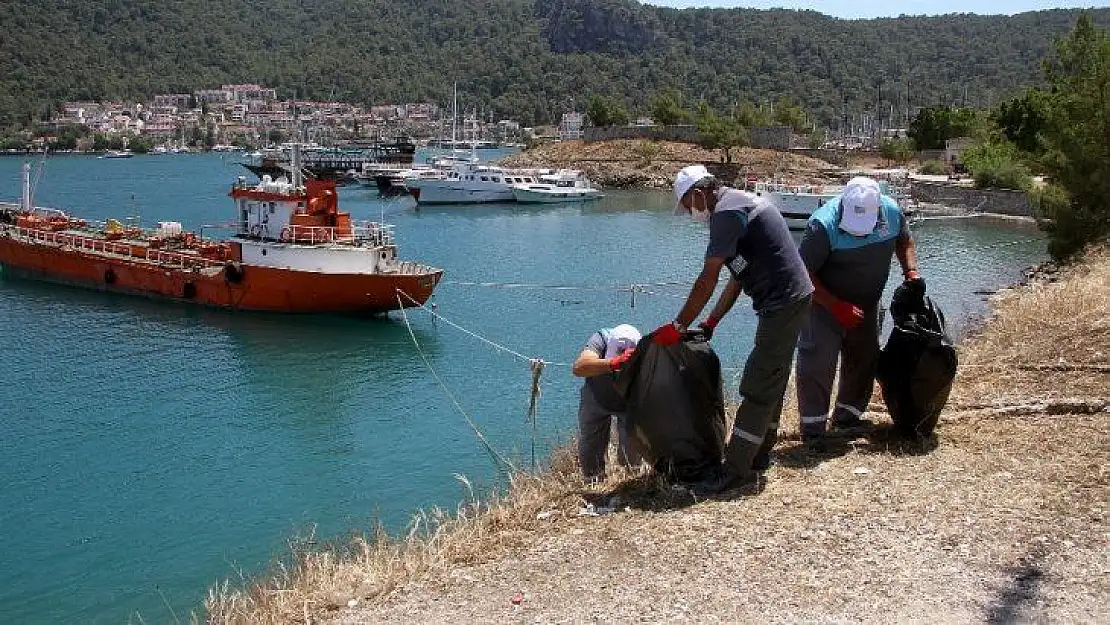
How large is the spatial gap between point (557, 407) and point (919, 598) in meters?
11.7

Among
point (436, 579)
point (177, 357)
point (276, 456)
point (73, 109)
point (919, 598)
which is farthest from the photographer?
point (73, 109)

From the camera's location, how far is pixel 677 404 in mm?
5957

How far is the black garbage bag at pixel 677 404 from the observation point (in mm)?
5918

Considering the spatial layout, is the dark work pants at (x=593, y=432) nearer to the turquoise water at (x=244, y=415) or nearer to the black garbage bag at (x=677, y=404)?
the black garbage bag at (x=677, y=404)

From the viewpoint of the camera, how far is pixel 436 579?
530cm

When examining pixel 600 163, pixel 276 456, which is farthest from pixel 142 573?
pixel 600 163

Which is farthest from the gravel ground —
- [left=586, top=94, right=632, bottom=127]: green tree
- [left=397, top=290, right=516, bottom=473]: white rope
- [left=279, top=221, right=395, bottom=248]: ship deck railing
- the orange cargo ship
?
[left=586, top=94, right=632, bottom=127]: green tree

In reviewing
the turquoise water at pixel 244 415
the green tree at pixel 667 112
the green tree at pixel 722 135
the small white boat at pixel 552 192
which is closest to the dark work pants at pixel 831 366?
the turquoise water at pixel 244 415

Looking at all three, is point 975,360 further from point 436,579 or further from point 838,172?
point 838,172

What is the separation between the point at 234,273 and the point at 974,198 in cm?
3543

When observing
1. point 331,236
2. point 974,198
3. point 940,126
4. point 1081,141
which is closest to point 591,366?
point 1081,141

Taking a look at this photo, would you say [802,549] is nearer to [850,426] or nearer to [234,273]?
[850,426]

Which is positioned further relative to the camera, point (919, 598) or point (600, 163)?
point (600, 163)

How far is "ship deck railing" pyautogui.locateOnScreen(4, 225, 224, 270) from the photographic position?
26.8 meters
